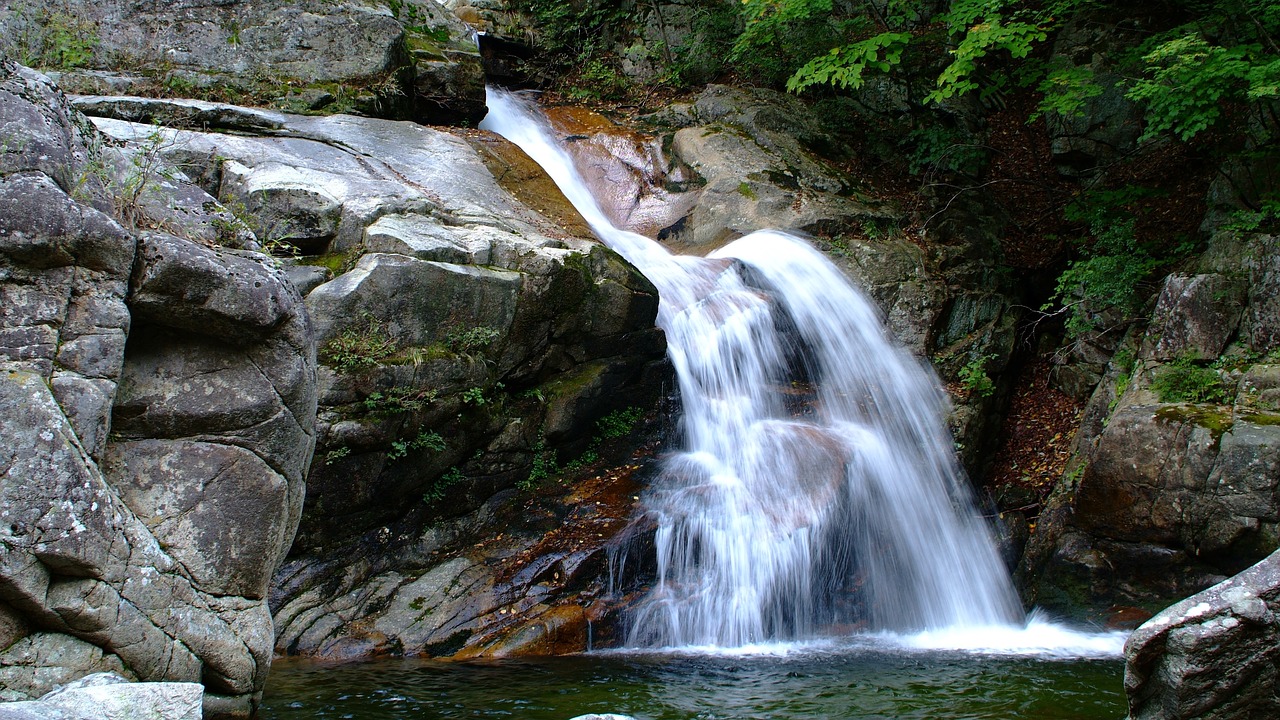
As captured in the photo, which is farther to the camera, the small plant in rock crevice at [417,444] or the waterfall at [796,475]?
the waterfall at [796,475]

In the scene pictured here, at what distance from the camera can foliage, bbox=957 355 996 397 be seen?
11266mm

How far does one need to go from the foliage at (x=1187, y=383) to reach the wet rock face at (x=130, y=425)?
911cm

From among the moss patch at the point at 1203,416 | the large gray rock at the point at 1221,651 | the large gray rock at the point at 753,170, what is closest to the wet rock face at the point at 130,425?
the large gray rock at the point at 1221,651

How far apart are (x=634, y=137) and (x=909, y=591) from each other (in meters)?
9.65

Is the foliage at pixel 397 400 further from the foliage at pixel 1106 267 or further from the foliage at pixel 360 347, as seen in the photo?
the foliage at pixel 1106 267

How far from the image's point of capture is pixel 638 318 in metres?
9.86

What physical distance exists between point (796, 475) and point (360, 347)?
5060mm

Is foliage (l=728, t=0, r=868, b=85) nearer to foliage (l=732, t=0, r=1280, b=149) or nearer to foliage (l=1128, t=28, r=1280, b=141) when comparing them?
foliage (l=732, t=0, r=1280, b=149)

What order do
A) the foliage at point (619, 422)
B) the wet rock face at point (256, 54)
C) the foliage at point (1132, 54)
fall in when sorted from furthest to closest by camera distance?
the wet rock face at point (256, 54) → the foliage at point (619, 422) → the foliage at point (1132, 54)

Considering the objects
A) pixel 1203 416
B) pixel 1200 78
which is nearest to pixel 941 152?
pixel 1200 78

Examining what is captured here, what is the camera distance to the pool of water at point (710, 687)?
5.64m

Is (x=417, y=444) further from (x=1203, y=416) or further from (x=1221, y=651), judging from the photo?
(x=1203, y=416)

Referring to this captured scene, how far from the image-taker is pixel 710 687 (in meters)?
6.30

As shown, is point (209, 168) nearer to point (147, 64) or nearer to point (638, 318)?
point (147, 64)
